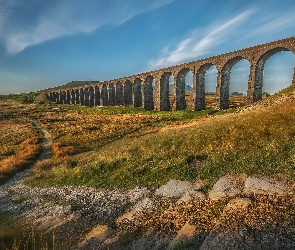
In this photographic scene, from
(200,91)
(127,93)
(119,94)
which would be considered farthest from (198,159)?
(119,94)

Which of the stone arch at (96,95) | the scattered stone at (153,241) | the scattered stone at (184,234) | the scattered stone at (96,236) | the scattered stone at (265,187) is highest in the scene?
the stone arch at (96,95)

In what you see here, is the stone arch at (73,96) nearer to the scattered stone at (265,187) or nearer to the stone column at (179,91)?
the stone column at (179,91)

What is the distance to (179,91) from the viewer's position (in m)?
49.3

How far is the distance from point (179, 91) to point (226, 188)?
41.3m

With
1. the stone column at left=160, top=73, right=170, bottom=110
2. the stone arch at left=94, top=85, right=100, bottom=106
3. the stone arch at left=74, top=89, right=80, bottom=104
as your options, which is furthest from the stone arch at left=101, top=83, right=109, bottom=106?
the stone column at left=160, top=73, right=170, bottom=110

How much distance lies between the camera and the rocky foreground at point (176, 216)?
629 centimetres

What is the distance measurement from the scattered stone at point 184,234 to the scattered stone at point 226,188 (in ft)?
5.35

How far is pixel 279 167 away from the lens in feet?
31.9

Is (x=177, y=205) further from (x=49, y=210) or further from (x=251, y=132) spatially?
(x=251, y=132)

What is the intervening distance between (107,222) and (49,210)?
125 inches

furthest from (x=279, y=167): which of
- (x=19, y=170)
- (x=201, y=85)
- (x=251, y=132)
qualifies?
(x=201, y=85)

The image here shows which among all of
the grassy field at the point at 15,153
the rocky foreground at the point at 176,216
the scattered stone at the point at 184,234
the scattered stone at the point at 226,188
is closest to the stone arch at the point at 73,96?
the grassy field at the point at 15,153

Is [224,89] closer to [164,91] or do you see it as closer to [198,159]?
[164,91]

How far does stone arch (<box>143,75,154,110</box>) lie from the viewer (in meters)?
58.7
